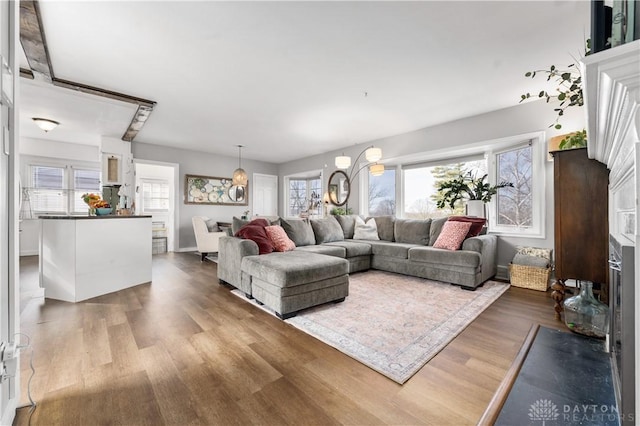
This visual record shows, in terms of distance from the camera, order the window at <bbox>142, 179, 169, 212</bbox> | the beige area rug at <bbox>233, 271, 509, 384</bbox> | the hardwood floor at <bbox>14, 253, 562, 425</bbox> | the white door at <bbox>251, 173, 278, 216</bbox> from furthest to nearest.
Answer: the white door at <bbox>251, 173, 278, 216</bbox> → the window at <bbox>142, 179, 169, 212</bbox> → the beige area rug at <bbox>233, 271, 509, 384</bbox> → the hardwood floor at <bbox>14, 253, 562, 425</bbox>

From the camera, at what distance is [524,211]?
12.6 ft

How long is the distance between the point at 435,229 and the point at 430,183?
1.27 meters

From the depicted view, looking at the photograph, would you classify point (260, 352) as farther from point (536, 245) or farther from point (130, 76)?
point (536, 245)

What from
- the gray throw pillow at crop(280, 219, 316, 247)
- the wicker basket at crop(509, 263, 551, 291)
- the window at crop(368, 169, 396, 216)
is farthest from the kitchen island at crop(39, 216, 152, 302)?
the wicker basket at crop(509, 263, 551, 291)

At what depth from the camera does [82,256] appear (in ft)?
9.62

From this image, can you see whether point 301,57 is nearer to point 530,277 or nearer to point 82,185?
point 530,277

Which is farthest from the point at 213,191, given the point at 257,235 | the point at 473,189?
the point at 473,189

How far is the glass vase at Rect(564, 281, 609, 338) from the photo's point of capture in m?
1.96

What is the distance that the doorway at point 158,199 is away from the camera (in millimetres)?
6658

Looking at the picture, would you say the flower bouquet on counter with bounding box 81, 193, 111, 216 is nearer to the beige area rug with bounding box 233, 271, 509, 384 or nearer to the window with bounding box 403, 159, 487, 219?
the beige area rug with bounding box 233, 271, 509, 384

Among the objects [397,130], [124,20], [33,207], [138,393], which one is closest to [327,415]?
[138,393]

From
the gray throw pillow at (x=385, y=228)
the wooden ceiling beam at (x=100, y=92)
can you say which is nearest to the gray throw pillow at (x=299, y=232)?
the gray throw pillow at (x=385, y=228)

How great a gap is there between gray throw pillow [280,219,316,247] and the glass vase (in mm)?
3021

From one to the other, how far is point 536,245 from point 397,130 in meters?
2.84
